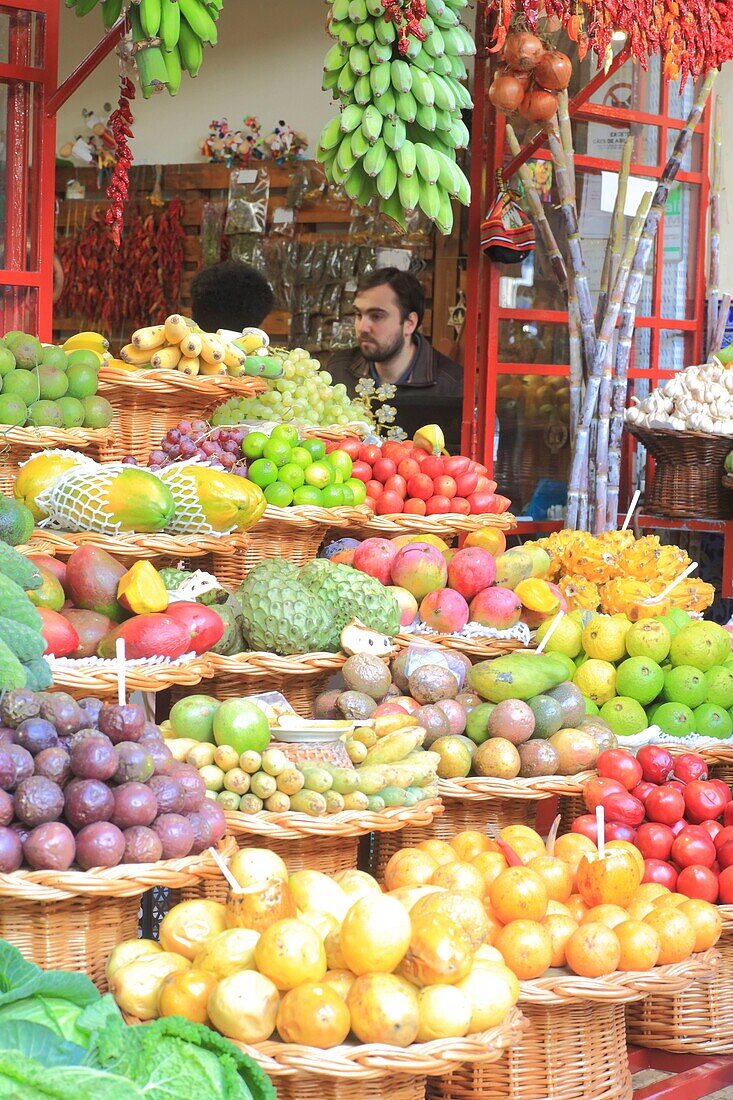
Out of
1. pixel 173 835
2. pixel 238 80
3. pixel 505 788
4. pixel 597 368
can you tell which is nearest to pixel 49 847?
pixel 173 835

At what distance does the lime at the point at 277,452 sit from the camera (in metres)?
3.66

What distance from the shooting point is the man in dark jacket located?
19.5 ft

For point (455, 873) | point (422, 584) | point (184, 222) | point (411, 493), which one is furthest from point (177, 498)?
point (184, 222)

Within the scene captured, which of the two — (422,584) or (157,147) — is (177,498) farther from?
(157,147)

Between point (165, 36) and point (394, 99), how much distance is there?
687 mm

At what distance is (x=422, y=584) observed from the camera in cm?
350

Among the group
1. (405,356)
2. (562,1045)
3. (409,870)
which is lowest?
(562,1045)

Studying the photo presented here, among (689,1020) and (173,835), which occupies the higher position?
(173,835)

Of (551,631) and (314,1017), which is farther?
(551,631)

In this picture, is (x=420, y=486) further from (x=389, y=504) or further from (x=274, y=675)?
(x=274, y=675)

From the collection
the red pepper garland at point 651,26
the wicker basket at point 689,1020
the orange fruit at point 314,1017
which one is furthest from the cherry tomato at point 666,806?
the red pepper garland at point 651,26

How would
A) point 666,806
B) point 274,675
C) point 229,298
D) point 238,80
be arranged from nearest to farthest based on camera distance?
point 666,806, point 274,675, point 229,298, point 238,80

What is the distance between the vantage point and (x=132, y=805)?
7.23 ft

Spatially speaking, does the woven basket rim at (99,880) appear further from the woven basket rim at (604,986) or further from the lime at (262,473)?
the lime at (262,473)
